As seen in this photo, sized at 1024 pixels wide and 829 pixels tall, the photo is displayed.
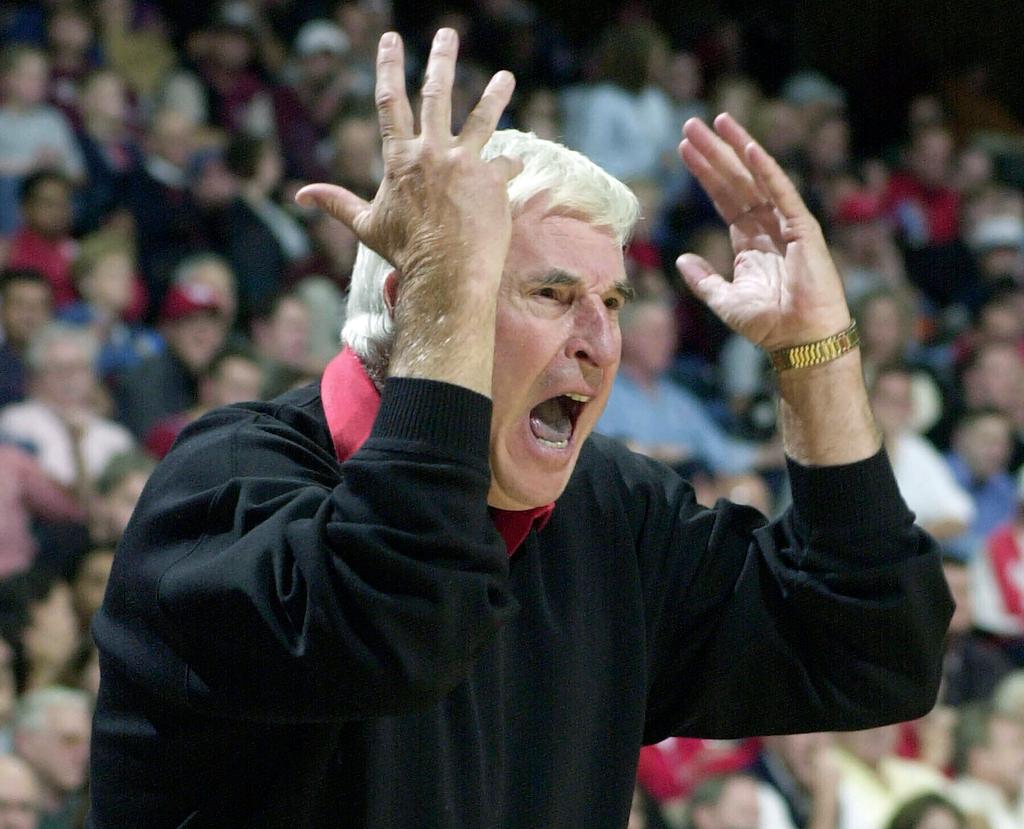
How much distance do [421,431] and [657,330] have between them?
5.11 m

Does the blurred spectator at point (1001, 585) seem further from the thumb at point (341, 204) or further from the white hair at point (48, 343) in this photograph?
the thumb at point (341, 204)

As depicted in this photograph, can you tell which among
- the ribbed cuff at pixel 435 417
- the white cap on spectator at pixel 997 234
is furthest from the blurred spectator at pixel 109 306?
the white cap on spectator at pixel 997 234

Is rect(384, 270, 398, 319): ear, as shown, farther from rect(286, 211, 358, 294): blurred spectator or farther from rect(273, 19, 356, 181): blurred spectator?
rect(273, 19, 356, 181): blurred spectator

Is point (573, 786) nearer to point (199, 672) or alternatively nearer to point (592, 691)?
point (592, 691)

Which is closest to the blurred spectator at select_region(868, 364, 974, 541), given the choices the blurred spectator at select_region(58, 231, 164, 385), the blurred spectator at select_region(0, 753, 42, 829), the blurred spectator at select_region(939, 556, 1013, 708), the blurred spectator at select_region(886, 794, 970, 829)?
the blurred spectator at select_region(939, 556, 1013, 708)

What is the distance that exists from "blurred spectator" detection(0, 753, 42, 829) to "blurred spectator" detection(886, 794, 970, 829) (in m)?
2.42

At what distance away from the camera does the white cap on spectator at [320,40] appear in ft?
27.6

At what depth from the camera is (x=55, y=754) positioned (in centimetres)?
423

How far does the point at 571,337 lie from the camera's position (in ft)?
6.63

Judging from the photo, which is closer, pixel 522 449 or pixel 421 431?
pixel 421 431

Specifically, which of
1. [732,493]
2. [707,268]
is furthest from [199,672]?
[732,493]

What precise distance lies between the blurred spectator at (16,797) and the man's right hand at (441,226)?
8.70ft

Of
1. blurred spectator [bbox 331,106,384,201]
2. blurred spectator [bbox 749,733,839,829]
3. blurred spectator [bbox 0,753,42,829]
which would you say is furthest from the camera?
blurred spectator [bbox 331,106,384,201]

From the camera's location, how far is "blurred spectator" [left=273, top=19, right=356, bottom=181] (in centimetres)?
787
